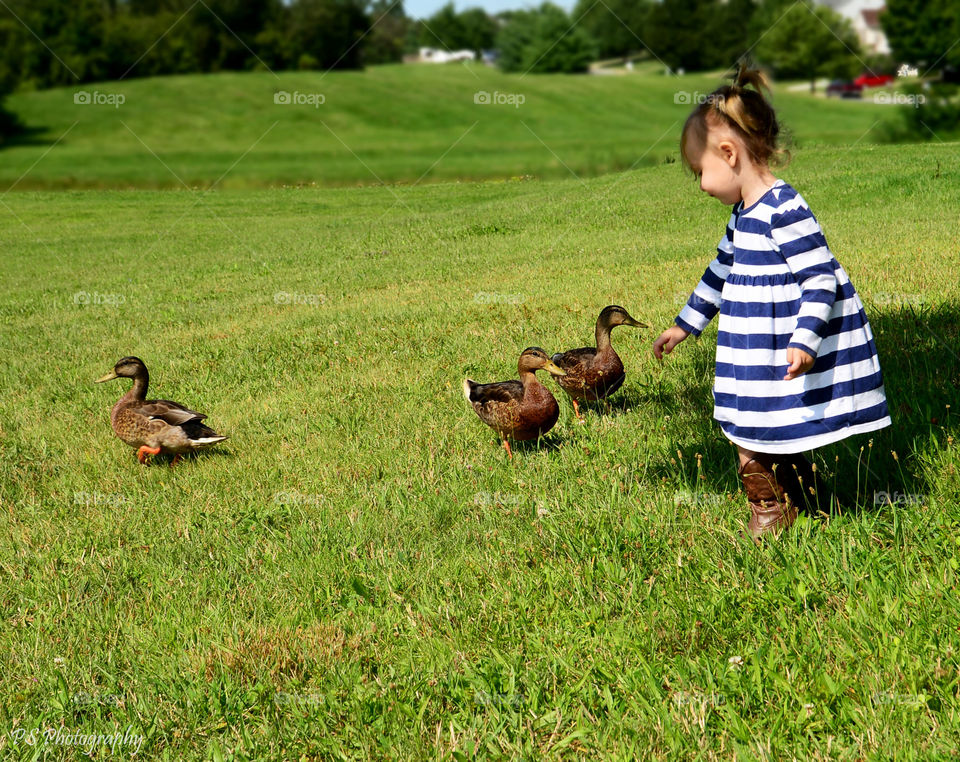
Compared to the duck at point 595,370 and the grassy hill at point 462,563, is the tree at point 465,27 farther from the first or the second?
the duck at point 595,370

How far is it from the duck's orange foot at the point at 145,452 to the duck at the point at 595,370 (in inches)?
124

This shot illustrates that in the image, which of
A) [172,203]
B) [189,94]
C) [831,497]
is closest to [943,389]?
[831,497]

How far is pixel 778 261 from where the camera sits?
3.76 metres

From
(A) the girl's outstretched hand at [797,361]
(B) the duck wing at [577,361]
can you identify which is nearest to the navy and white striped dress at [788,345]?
(A) the girl's outstretched hand at [797,361]

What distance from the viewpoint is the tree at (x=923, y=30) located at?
4973 centimetres

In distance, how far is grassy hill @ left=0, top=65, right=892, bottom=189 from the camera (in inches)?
→ 1837

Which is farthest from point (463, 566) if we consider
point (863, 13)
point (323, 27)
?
point (863, 13)

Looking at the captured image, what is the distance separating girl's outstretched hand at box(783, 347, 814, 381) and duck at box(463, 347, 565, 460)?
231cm

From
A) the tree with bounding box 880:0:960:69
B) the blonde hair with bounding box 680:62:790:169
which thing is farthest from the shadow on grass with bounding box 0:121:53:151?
the blonde hair with bounding box 680:62:790:169

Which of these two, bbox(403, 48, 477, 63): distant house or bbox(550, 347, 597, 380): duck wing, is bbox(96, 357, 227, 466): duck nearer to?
bbox(550, 347, 597, 380): duck wing

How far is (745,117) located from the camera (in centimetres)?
379

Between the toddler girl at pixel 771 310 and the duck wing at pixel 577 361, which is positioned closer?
the toddler girl at pixel 771 310

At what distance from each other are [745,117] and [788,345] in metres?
1.08

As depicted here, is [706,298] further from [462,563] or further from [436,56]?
[436,56]
